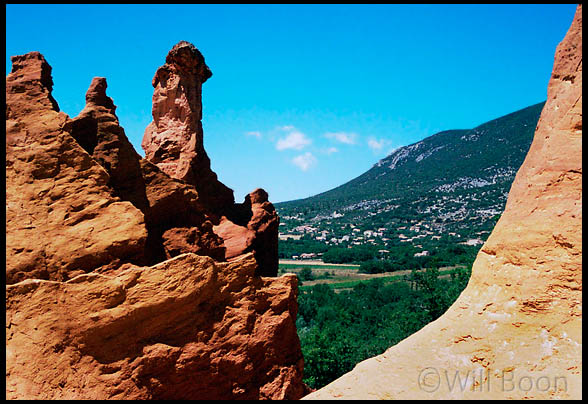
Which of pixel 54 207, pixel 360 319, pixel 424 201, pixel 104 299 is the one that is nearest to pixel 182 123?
pixel 54 207

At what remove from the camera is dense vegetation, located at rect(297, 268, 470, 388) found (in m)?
25.7

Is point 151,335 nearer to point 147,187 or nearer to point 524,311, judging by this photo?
point 147,187

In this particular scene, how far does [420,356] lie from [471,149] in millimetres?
153905

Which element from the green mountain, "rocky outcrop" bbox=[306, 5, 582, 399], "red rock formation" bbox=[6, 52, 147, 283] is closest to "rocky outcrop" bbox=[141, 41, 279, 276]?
"red rock formation" bbox=[6, 52, 147, 283]

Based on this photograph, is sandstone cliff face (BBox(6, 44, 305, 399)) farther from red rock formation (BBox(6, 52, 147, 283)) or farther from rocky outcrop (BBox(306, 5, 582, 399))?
rocky outcrop (BBox(306, 5, 582, 399))

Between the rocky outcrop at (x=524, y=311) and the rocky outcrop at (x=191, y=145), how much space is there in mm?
9713

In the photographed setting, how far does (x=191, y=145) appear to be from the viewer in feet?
54.8

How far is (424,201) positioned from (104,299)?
130 meters

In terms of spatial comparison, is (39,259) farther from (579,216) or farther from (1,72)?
(579,216)

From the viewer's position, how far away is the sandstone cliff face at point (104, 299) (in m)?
7.20

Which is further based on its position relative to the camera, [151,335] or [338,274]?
[338,274]

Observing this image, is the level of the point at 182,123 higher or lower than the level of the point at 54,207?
higher

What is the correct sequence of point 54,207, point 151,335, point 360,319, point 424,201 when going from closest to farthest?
point 151,335
point 54,207
point 360,319
point 424,201

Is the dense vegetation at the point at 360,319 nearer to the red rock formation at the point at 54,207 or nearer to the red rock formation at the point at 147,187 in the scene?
the red rock formation at the point at 147,187
